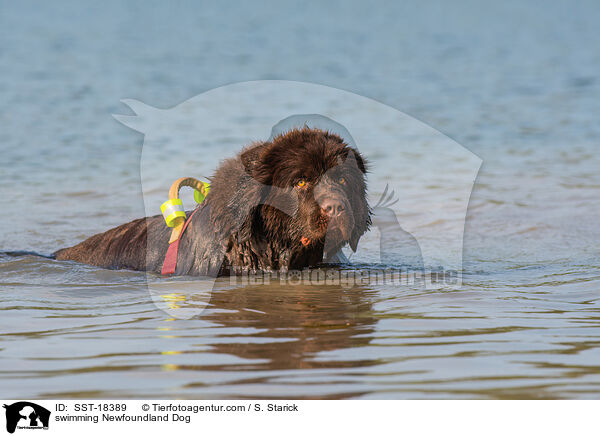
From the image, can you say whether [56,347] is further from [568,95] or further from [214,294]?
[568,95]

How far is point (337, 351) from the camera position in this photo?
377 cm

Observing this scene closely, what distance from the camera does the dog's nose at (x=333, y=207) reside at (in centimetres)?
538

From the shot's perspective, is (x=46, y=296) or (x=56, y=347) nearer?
(x=56, y=347)

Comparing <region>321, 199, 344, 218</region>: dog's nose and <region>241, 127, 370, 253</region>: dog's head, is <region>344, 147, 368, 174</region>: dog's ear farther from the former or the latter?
<region>321, 199, 344, 218</region>: dog's nose

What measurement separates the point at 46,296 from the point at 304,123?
7.47ft

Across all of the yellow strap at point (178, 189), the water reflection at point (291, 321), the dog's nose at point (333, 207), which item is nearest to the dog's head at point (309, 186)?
the dog's nose at point (333, 207)

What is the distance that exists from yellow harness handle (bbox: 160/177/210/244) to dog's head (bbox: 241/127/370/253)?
75cm
